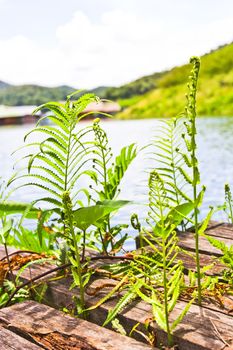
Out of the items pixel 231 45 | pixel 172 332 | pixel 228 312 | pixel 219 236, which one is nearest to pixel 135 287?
pixel 172 332

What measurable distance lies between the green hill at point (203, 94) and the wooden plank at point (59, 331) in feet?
124

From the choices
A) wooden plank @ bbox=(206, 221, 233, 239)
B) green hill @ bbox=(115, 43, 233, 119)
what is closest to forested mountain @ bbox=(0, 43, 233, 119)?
green hill @ bbox=(115, 43, 233, 119)

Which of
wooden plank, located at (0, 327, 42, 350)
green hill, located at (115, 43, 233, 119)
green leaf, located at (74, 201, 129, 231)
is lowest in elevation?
wooden plank, located at (0, 327, 42, 350)

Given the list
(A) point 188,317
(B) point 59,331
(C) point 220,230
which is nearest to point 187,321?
(A) point 188,317

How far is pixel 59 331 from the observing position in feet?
5.24

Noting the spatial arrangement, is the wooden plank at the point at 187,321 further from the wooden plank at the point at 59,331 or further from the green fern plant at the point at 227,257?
the green fern plant at the point at 227,257

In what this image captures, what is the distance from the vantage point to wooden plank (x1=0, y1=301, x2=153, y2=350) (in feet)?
4.88

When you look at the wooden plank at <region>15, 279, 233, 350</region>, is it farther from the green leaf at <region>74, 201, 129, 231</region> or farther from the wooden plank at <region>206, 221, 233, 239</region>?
the wooden plank at <region>206, 221, 233, 239</region>

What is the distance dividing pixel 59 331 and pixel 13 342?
5.6 inches

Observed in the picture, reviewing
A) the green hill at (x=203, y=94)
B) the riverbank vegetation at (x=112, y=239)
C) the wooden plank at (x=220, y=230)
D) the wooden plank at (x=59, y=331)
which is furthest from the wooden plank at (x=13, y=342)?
the green hill at (x=203, y=94)

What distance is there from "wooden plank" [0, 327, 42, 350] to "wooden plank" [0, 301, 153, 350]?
0.13 ft

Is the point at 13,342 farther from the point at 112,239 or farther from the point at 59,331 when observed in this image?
the point at 112,239

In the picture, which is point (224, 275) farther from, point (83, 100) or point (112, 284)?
point (83, 100)

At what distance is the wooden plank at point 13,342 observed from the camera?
1.51m
